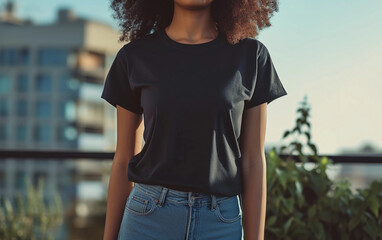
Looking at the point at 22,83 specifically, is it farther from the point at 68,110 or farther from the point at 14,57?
the point at 68,110

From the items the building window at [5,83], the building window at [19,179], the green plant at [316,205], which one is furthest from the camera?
the building window at [5,83]

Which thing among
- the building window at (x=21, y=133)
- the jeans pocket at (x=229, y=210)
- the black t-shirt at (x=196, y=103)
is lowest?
the building window at (x=21, y=133)

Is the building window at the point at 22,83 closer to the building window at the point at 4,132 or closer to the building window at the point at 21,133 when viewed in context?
the building window at the point at 21,133

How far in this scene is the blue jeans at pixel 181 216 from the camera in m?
1.12

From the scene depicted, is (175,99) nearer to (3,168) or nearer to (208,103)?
(208,103)

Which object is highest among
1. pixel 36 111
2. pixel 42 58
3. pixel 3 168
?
pixel 42 58

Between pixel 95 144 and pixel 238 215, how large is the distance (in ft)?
248

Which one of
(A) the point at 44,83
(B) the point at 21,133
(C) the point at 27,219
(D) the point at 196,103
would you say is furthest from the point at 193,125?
(B) the point at 21,133

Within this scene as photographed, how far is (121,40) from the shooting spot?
1432 mm

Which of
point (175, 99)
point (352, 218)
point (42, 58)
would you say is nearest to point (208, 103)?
point (175, 99)

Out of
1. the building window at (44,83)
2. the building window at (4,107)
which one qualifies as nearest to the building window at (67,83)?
the building window at (44,83)

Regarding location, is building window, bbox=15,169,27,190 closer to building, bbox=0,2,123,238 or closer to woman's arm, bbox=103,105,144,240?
building, bbox=0,2,123,238

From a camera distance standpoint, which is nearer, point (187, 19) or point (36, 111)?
point (187, 19)

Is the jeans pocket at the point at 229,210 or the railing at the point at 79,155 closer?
the jeans pocket at the point at 229,210
